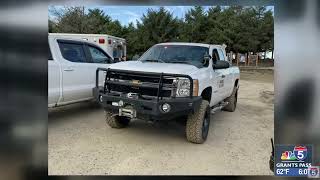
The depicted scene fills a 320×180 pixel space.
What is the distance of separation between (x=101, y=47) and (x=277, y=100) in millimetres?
1841

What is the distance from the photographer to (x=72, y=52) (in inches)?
151

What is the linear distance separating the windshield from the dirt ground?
1.71ft

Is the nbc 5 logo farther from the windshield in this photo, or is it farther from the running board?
the running board

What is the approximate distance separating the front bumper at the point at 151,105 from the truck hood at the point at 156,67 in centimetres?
27

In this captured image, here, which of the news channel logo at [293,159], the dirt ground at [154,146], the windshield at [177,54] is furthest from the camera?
the windshield at [177,54]

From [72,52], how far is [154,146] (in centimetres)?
Result: 128

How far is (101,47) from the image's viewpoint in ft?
12.7

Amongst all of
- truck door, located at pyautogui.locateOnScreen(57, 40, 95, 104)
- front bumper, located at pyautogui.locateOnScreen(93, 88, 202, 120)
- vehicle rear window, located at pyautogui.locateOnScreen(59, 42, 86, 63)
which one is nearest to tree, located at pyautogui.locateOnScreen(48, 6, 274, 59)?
vehicle rear window, located at pyautogui.locateOnScreen(59, 42, 86, 63)

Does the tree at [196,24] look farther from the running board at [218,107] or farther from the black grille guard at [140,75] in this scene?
the running board at [218,107]

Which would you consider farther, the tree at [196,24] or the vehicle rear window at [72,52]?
the vehicle rear window at [72,52]

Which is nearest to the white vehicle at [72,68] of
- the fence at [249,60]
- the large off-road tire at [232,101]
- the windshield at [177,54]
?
the windshield at [177,54]

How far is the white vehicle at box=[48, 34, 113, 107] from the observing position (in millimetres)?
3387

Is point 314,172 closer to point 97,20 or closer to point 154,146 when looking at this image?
point 154,146

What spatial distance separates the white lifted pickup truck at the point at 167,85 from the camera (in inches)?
142
